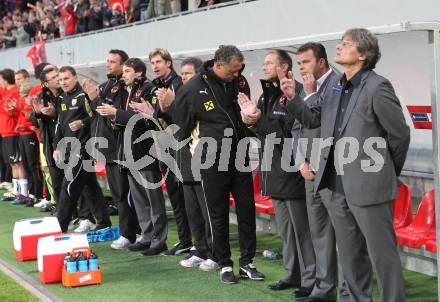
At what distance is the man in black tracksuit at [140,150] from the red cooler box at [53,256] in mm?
1119

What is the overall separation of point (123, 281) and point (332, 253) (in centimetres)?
199

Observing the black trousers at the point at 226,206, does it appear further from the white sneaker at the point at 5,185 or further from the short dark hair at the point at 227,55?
the white sneaker at the point at 5,185

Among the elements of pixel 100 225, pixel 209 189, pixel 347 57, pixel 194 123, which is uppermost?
pixel 347 57

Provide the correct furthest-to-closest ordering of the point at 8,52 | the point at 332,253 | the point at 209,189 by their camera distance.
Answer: the point at 8,52 → the point at 209,189 → the point at 332,253

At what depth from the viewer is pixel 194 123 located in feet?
21.0

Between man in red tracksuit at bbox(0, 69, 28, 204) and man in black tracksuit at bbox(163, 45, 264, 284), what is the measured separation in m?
6.34

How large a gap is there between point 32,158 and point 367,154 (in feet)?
26.8

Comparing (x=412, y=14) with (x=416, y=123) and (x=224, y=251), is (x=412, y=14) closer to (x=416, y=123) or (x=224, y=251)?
(x=416, y=123)

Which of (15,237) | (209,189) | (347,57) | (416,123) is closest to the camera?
(347,57)

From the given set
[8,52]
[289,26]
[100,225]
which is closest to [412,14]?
[289,26]

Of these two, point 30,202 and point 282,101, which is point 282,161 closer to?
point 282,101

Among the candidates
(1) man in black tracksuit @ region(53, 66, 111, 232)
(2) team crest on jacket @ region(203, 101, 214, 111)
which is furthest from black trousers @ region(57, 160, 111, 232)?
(2) team crest on jacket @ region(203, 101, 214, 111)

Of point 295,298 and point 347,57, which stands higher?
point 347,57

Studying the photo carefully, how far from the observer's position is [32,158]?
38.7ft
